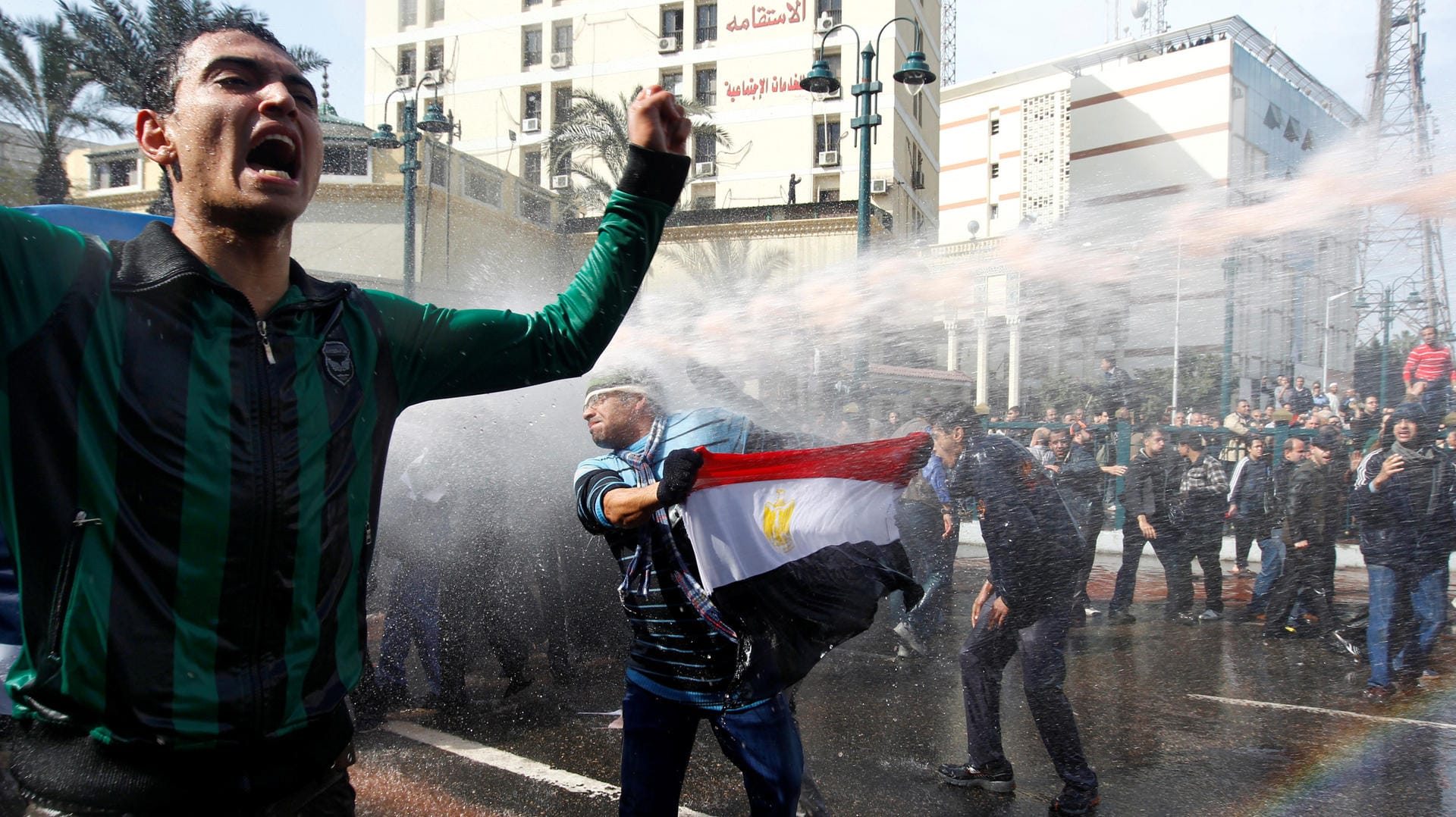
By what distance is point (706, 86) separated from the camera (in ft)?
119

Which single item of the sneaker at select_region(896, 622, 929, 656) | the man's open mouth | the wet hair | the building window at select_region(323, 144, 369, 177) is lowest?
the sneaker at select_region(896, 622, 929, 656)

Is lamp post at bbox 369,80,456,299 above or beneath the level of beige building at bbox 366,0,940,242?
beneath

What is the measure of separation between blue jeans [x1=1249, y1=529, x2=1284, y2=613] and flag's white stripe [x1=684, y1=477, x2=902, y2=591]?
632 centimetres

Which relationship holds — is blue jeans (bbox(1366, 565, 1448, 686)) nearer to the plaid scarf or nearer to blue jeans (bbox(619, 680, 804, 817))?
blue jeans (bbox(619, 680, 804, 817))

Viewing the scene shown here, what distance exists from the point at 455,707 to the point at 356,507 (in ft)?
13.7

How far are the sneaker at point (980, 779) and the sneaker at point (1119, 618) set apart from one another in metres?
4.35

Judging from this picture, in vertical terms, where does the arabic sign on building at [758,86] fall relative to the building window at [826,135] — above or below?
above

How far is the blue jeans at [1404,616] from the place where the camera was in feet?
19.7

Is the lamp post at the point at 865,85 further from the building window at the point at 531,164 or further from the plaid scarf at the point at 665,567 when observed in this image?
the building window at the point at 531,164

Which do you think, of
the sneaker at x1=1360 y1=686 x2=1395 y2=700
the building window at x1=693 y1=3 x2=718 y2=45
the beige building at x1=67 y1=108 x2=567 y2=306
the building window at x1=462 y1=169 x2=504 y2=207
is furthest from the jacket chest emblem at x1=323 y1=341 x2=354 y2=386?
the building window at x1=693 y1=3 x2=718 y2=45

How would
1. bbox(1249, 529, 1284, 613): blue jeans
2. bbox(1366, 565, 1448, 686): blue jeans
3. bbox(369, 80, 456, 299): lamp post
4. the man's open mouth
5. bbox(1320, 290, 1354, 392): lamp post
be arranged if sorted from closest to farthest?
1. the man's open mouth
2. bbox(1366, 565, 1448, 686): blue jeans
3. bbox(1320, 290, 1354, 392): lamp post
4. bbox(1249, 529, 1284, 613): blue jeans
5. bbox(369, 80, 456, 299): lamp post

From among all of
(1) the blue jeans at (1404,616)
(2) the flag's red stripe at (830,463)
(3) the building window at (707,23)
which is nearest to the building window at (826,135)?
(3) the building window at (707,23)

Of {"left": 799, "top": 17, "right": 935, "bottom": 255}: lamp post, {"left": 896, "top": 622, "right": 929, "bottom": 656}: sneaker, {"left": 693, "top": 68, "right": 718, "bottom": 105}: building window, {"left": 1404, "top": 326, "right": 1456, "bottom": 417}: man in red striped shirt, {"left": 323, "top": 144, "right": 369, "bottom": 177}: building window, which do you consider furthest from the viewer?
{"left": 693, "top": 68, "right": 718, "bottom": 105}: building window

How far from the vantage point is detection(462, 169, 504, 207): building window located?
95.1 ft
